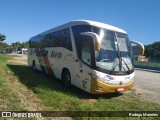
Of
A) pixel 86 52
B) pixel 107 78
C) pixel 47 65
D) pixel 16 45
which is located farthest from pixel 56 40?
pixel 16 45

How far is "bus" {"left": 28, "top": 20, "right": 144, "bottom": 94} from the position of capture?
8.75 metres

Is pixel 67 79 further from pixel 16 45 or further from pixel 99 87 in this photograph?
pixel 16 45

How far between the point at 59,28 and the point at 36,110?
6804 mm

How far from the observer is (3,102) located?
695 centimetres

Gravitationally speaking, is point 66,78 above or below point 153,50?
below

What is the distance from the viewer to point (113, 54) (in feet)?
30.0

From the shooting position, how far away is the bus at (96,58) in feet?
28.7

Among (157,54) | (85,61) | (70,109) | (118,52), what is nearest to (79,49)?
(85,61)

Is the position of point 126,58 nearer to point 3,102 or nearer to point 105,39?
point 105,39

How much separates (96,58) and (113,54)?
2.78ft

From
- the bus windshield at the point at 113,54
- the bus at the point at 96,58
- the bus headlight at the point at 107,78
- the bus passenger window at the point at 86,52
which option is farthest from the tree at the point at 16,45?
the bus headlight at the point at 107,78

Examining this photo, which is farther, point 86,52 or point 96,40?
point 86,52

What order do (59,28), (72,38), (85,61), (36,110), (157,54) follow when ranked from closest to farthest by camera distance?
(36,110) < (85,61) < (72,38) < (59,28) < (157,54)

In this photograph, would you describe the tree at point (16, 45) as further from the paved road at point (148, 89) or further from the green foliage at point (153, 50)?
the paved road at point (148, 89)
